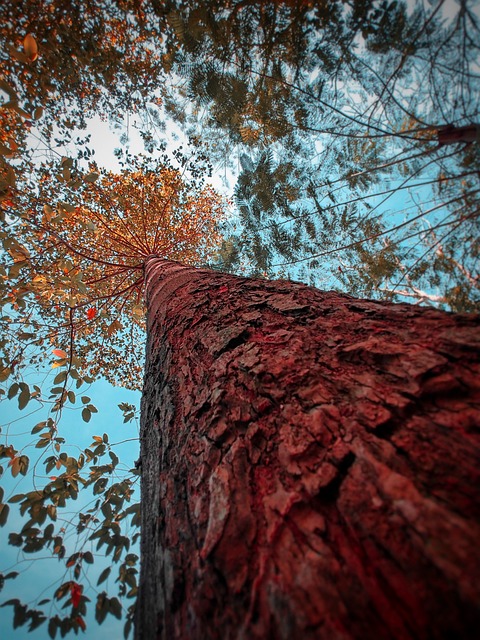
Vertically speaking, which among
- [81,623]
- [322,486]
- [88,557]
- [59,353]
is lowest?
[81,623]

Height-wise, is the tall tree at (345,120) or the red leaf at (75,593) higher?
the tall tree at (345,120)

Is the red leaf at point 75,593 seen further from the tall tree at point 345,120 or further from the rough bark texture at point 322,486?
the tall tree at point 345,120

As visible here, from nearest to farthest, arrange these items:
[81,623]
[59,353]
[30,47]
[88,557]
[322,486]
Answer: [322,486] < [81,623] < [30,47] < [88,557] < [59,353]

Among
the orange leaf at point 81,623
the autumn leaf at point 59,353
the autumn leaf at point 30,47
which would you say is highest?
the autumn leaf at point 30,47

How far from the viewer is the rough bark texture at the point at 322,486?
0.40 meters

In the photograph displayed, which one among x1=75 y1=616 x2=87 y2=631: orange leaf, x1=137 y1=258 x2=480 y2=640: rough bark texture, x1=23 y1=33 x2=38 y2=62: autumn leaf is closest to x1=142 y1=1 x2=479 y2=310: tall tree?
x1=23 y1=33 x2=38 y2=62: autumn leaf

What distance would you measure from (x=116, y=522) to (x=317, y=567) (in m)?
2.27

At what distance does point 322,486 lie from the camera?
0.56 m

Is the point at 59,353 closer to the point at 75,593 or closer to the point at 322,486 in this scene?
the point at 75,593

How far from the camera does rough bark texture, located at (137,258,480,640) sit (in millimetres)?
400

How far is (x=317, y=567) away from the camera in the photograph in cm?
45

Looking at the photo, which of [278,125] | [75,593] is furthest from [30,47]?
[75,593]

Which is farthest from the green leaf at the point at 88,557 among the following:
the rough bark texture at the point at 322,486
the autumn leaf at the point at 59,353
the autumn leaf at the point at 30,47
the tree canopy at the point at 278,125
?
the autumn leaf at the point at 30,47

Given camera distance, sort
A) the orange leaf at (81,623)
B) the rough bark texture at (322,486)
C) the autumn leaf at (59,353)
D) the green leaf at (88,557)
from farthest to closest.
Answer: the autumn leaf at (59,353)
the green leaf at (88,557)
the orange leaf at (81,623)
the rough bark texture at (322,486)
